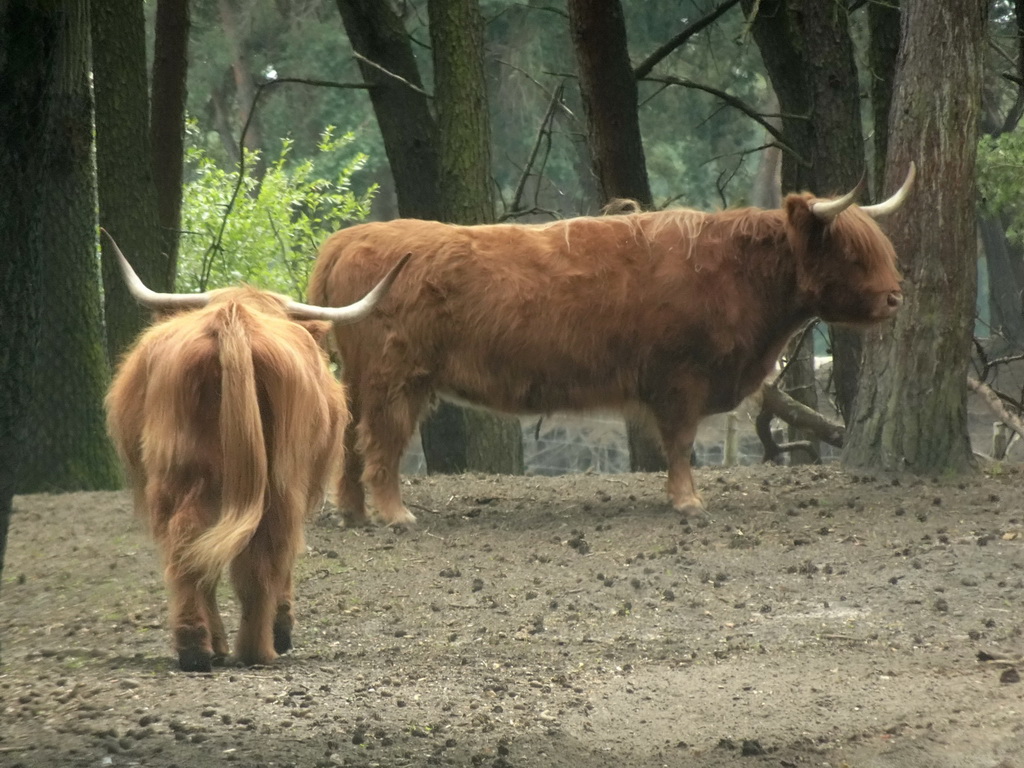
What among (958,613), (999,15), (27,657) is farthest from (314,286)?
(999,15)

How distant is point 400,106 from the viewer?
12.0m

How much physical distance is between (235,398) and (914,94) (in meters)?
5.35

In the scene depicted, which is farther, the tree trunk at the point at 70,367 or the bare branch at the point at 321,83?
the bare branch at the point at 321,83

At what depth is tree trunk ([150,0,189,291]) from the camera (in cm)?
1071

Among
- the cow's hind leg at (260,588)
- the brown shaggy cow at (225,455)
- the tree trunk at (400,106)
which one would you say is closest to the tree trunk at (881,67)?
the tree trunk at (400,106)

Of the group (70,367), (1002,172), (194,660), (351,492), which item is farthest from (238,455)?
(1002,172)

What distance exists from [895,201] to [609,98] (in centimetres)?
350

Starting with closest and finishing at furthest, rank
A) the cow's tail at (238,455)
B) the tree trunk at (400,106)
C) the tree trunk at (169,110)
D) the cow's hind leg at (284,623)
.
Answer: the cow's tail at (238,455)
the cow's hind leg at (284,623)
the tree trunk at (169,110)
the tree trunk at (400,106)

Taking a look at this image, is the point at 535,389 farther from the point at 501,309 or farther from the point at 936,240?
the point at 936,240

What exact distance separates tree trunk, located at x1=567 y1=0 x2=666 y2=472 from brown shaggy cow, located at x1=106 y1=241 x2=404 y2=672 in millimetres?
6074

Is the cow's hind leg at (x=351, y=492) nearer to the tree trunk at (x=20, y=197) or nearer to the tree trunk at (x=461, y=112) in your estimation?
the tree trunk at (x=461, y=112)

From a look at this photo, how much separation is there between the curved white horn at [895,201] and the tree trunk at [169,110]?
5266 mm

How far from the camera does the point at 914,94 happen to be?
8.31 m

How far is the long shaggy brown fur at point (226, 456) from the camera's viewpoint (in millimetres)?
4523
